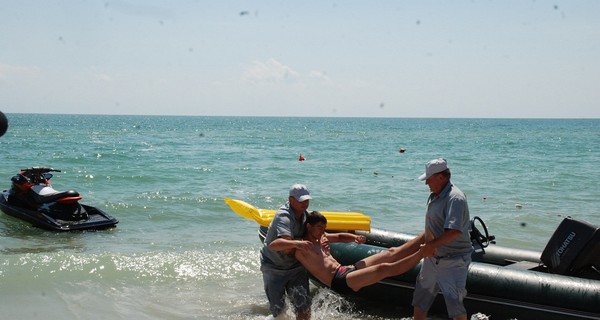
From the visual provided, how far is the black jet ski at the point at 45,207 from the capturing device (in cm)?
1023

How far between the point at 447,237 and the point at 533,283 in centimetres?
123

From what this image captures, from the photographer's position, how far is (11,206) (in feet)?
35.1

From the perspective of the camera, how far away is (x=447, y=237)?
504 cm

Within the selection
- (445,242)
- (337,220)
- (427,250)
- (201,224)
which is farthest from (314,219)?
(201,224)

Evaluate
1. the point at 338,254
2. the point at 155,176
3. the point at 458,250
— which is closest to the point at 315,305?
the point at 338,254

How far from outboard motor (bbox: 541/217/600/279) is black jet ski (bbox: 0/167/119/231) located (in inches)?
259

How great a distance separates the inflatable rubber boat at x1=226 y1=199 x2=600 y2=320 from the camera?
5652mm

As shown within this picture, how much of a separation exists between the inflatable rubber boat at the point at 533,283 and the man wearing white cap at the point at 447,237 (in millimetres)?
744

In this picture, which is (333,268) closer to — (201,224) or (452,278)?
(452,278)

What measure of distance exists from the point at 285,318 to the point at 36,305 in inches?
105

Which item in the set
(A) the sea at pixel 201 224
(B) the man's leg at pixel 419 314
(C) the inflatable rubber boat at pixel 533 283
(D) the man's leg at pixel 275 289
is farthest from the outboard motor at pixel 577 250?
(D) the man's leg at pixel 275 289

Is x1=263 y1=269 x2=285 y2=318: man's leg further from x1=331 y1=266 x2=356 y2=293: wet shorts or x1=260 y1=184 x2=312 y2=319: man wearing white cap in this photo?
x1=331 y1=266 x2=356 y2=293: wet shorts

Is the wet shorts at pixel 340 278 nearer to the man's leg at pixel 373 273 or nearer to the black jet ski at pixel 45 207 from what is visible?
the man's leg at pixel 373 273

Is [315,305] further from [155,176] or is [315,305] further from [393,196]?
[155,176]
